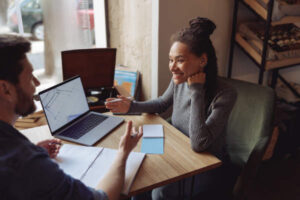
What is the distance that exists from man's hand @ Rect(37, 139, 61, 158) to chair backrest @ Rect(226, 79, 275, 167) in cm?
96

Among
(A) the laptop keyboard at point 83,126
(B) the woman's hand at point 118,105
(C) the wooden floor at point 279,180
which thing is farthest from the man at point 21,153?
(C) the wooden floor at point 279,180

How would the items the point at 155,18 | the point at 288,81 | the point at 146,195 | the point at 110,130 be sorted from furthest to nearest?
the point at 288,81
the point at 155,18
the point at 146,195
the point at 110,130

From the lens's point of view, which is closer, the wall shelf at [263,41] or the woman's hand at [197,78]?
the woman's hand at [197,78]

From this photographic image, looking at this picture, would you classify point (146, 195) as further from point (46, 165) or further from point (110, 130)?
point (46, 165)

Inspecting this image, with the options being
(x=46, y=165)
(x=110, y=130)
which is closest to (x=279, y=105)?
(x=110, y=130)

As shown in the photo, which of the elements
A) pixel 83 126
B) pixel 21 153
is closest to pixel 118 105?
pixel 83 126

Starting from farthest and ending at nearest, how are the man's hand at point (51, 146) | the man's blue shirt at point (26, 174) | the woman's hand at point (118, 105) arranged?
the woman's hand at point (118, 105) < the man's hand at point (51, 146) < the man's blue shirt at point (26, 174)

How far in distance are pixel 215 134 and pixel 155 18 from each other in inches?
38.9

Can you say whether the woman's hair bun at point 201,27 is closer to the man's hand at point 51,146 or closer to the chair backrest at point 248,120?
the chair backrest at point 248,120

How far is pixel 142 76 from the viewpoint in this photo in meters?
2.20

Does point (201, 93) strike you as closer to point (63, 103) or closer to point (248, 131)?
point (248, 131)

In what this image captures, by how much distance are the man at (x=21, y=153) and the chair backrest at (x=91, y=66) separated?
2.99 ft

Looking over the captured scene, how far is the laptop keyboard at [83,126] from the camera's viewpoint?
139 centimetres

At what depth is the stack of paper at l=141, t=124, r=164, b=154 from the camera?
1261 millimetres
